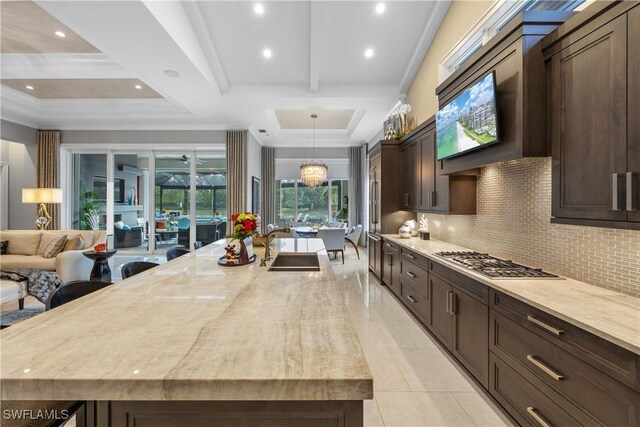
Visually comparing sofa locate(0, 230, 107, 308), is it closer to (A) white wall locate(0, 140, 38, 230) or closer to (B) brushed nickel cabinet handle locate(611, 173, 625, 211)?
(A) white wall locate(0, 140, 38, 230)

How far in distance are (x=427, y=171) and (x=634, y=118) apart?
2.55 metres

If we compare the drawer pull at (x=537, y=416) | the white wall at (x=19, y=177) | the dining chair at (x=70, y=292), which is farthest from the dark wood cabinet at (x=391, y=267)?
the white wall at (x=19, y=177)

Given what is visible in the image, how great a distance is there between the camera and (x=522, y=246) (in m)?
2.48

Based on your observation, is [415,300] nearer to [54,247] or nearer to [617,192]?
[617,192]

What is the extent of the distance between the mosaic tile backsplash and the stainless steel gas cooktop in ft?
0.40

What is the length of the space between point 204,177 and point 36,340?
23.5ft

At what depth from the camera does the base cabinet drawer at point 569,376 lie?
3.80 feet

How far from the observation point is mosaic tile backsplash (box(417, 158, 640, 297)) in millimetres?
1679

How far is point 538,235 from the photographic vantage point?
229 centimetres

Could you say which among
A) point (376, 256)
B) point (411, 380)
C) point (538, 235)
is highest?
point (538, 235)

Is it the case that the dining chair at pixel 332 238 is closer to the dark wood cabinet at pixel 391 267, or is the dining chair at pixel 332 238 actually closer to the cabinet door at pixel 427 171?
the dark wood cabinet at pixel 391 267

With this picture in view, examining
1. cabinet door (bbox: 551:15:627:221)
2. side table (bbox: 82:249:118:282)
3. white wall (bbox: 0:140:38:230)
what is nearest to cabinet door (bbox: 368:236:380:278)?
cabinet door (bbox: 551:15:627:221)

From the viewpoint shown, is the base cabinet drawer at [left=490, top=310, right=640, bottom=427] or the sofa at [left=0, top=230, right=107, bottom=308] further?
the sofa at [left=0, top=230, right=107, bottom=308]

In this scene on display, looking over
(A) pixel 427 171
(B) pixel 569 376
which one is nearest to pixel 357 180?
(A) pixel 427 171
